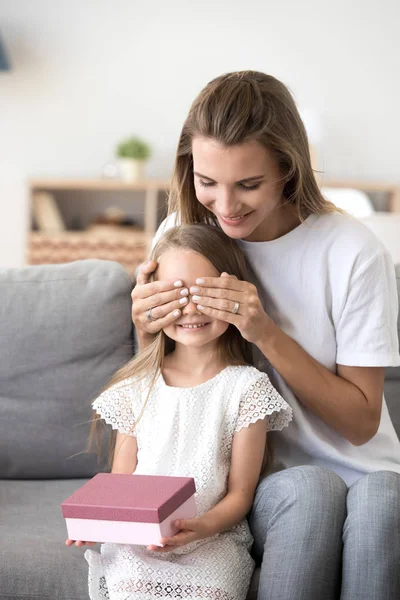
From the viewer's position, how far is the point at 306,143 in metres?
1.56

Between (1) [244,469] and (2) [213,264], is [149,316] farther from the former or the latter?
(1) [244,469]

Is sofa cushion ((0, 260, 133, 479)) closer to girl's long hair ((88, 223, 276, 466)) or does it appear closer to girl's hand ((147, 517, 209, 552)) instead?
girl's long hair ((88, 223, 276, 466))

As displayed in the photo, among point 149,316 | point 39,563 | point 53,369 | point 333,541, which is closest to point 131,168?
point 53,369

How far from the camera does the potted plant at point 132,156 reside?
5.36 m

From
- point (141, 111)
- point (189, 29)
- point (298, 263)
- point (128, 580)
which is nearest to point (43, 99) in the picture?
point (141, 111)

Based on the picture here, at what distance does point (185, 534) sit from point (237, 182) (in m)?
0.59

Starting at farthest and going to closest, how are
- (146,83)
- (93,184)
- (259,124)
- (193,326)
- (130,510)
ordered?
(146,83) → (93,184) → (193,326) → (259,124) → (130,510)

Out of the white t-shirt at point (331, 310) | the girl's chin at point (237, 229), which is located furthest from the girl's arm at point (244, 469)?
the girl's chin at point (237, 229)

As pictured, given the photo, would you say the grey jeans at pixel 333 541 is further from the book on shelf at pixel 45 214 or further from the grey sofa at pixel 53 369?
the book on shelf at pixel 45 214

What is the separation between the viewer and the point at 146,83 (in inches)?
219

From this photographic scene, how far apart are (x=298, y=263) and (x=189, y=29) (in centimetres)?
423

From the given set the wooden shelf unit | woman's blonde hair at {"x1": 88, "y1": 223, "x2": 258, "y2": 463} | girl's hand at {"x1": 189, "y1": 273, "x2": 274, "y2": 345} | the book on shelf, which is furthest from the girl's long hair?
the book on shelf

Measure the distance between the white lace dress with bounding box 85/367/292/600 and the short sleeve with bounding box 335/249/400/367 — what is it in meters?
0.17

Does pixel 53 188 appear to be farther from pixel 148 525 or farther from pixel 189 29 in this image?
pixel 148 525
